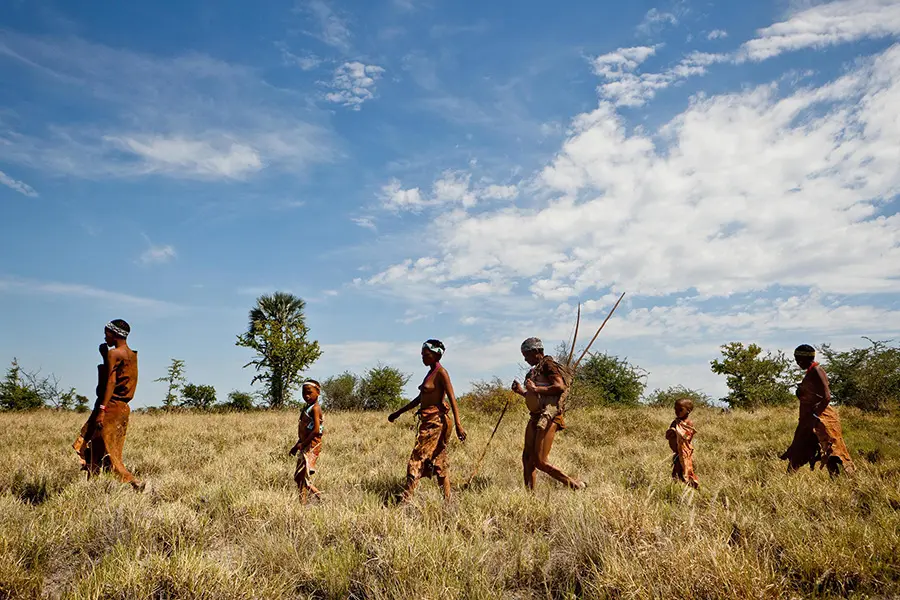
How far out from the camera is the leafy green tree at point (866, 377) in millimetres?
19297

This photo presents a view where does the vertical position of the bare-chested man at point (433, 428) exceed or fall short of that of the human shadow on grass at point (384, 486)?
it exceeds it

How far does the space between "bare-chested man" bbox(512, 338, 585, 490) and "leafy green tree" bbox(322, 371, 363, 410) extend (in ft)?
96.4

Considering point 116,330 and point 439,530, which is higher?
point 116,330

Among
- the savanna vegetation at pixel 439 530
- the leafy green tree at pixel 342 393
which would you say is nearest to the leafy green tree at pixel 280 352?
the leafy green tree at pixel 342 393

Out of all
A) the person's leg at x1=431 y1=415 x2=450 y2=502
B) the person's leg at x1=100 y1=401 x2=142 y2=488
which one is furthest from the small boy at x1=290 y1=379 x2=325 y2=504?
the person's leg at x1=100 y1=401 x2=142 y2=488

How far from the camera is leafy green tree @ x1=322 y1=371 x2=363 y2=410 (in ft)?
117

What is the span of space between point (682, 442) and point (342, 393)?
3290cm

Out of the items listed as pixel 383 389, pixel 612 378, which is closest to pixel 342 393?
pixel 383 389

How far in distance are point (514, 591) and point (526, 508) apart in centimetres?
172

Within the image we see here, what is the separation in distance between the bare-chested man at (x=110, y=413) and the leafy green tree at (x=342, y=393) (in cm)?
2841

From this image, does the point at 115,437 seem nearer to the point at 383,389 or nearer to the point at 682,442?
the point at 682,442

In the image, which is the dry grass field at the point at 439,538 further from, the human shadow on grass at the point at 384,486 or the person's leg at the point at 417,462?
the person's leg at the point at 417,462

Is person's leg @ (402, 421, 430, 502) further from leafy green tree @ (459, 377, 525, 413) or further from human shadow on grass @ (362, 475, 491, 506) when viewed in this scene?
leafy green tree @ (459, 377, 525, 413)

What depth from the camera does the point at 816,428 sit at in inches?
278
